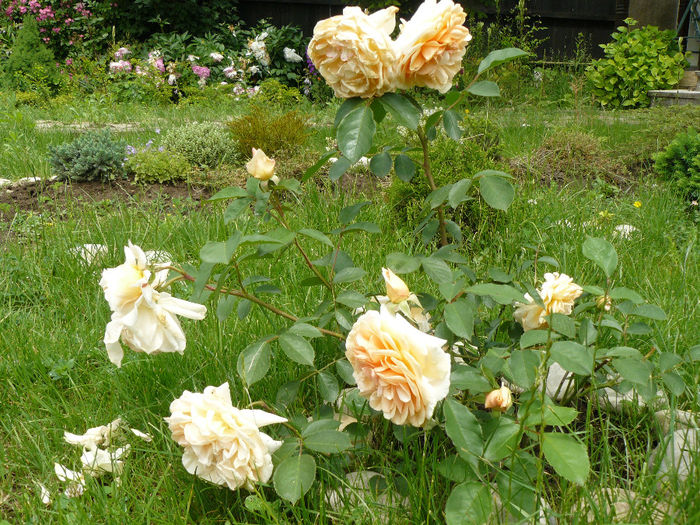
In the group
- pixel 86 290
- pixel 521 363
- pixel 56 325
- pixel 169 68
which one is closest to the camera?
pixel 521 363

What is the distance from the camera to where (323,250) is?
8.87 feet

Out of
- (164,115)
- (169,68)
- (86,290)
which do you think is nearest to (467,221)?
(86,290)

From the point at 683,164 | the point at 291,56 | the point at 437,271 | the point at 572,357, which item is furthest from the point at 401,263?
the point at 291,56

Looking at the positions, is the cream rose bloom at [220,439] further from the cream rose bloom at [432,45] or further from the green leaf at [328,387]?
the cream rose bloom at [432,45]

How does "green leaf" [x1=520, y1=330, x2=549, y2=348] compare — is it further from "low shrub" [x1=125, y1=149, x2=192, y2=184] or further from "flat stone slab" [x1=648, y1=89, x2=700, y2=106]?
"flat stone slab" [x1=648, y1=89, x2=700, y2=106]

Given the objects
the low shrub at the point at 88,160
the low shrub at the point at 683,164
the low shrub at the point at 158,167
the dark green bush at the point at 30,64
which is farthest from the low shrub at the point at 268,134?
the dark green bush at the point at 30,64

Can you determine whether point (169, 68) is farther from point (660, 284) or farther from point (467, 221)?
point (660, 284)

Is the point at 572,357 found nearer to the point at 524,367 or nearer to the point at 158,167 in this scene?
the point at 524,367

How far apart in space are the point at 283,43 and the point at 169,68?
1859 millimetres

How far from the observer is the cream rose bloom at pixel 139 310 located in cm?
121

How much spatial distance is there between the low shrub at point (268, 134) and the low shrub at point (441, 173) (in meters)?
1.72

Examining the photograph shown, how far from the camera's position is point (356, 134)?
4.24 ft

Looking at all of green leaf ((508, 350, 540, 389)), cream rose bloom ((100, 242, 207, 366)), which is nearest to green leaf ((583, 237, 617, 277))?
green leaf ((508, 350, 540, 389))

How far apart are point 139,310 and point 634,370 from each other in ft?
3.16
